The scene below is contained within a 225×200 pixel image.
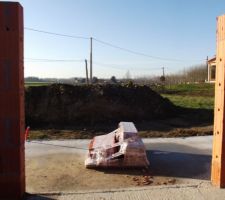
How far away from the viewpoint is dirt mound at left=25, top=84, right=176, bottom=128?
1404 centimetres

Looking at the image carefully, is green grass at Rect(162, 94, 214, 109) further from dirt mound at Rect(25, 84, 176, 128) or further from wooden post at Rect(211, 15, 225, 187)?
wooden post at Rect(211, 15, 225, 187)

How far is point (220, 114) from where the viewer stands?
5.20 meters

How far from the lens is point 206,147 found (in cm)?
900

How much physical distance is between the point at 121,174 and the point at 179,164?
1385 mm

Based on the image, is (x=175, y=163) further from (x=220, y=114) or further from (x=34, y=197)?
(x=34, y=197)

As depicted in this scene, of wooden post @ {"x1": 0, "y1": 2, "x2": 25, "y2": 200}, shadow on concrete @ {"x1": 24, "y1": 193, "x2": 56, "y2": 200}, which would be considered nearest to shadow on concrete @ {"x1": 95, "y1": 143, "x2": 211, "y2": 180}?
shadow on concrete @ {"x1": 24, "y1": 193, "x2": 56, "y2": 200}

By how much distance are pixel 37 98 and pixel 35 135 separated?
161 inches

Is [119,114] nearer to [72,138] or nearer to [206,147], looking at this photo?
[72,138]

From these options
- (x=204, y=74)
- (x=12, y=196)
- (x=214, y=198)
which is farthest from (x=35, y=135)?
(x=204, y=74)

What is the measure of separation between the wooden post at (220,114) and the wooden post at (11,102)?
2656 millimetres

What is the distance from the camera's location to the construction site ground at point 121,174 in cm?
509

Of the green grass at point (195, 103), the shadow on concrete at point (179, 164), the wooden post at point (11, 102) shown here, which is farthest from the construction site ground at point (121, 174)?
the green grass at point (195, 103)

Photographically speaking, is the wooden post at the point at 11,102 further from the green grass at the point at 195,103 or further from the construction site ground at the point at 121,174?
the green grass at the point at 195,103

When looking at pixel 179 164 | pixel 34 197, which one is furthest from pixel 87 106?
pixel 34 197
